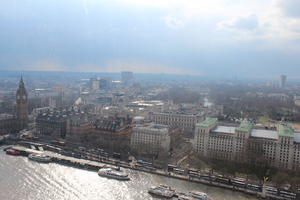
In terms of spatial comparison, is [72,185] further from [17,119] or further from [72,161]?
[17,119]

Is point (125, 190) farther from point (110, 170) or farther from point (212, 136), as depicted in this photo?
point (212, 136)

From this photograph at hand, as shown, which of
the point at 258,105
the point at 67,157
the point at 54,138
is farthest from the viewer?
the point at 258,105

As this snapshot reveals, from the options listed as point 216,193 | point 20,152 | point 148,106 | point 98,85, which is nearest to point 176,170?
point 216,193

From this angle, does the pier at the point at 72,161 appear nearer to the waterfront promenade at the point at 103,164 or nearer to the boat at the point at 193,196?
the waterfront promenade at the point at 103,164

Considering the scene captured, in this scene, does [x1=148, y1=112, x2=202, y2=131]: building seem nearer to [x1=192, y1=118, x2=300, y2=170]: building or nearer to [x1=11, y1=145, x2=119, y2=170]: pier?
[x1=192, y1=118, x2=300, y2=170]: building

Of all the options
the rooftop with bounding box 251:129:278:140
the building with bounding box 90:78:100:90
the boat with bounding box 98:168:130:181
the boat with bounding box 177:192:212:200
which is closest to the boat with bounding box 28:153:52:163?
the boat with bounding box 98:168:130:181

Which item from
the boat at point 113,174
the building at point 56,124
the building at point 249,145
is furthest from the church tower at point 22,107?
the building at point 249,145

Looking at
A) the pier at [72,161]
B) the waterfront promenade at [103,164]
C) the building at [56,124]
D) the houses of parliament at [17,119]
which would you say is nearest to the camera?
the waterfront promenade at [103,164]
